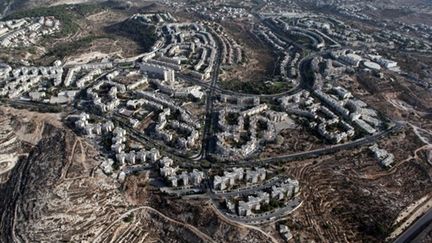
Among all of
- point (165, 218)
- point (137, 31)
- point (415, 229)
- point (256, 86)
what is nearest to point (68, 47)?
point (137, 31)

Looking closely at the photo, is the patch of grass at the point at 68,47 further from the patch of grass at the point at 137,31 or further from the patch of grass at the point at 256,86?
the patch of grass at the point at 256,86

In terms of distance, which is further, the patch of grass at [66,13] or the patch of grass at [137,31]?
the patch of grass at [66,13]

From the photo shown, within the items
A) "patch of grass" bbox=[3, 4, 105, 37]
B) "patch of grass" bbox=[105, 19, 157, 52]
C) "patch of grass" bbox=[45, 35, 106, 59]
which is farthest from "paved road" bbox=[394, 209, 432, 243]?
"patch of grass" bbox=[3, 4, 105, 37]

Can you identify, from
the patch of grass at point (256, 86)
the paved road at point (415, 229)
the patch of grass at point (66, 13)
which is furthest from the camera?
the patch of grass at point (66, 13)

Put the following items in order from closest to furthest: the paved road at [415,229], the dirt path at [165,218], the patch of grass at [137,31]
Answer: the dirt path at [165,218] → the paved road at [415,229] → the patch of grass at [137,31]

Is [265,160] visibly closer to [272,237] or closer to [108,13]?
[272,237]

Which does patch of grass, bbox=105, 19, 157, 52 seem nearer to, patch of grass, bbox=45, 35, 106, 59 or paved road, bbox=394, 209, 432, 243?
patch of grass, bbox=45, 35, 106, 59

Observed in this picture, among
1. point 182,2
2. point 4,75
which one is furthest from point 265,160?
point 182,2

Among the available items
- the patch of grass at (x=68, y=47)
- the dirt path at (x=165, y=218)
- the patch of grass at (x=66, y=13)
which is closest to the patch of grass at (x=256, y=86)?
the dirt path at (x=165, y=218)

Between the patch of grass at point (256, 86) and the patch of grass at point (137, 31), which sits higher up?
the patch of grass at point (256, 86)

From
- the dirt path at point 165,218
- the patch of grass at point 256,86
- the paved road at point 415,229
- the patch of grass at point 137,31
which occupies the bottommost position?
the patch of grass at point 137,31

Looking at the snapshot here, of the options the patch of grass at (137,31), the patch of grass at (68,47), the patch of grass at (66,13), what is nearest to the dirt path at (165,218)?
the patch of grass at (68,47)
